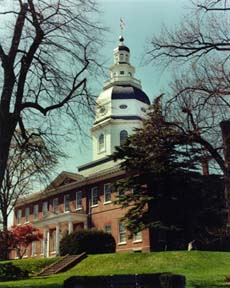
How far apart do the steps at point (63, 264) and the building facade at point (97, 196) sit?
601 centimetres

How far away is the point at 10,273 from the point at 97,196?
50.4ft

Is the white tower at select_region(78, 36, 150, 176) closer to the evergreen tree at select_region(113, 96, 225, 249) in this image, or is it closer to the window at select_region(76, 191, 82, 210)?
the window at select_region(76, 191, 82, 210)

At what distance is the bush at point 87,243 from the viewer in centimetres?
3052

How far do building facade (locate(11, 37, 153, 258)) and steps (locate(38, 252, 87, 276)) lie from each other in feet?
19.7

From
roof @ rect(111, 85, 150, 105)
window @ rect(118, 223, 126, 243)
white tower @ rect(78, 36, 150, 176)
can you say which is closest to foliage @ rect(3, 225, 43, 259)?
window @ rect(118, 223, 126, 243)

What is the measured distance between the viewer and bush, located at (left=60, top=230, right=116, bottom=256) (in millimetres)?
30516

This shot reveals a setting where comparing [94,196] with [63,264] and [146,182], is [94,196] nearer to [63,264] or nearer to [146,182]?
[146,182]

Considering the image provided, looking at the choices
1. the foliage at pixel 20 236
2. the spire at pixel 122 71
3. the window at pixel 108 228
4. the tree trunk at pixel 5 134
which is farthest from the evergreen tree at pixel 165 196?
the spire at pixel 122 71

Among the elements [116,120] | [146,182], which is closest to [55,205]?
[116,120]

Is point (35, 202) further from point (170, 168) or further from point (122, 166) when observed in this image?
point (170, 168)

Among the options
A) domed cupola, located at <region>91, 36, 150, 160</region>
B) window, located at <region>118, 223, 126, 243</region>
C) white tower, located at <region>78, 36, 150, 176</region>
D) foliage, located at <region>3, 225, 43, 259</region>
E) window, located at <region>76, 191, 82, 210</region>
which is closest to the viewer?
window, located at <region>118, 223, 126, 243</region>

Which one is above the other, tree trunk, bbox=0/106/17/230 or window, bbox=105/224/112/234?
tree trunk, bbox=0/106/17/230

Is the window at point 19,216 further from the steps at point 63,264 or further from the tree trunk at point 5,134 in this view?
the tree trunk at point 5,134

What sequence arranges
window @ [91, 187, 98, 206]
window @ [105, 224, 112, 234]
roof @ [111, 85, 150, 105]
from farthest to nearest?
roof @ [111, 85, 150, 105] < window @ [91, 187, 98, 206] < window @ [105, 224, 112, 234]
